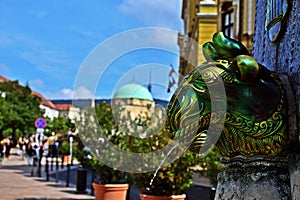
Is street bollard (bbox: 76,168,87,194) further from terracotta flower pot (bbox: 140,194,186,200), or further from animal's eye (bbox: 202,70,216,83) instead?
animal's eye (bbox: 202,70,216,83)

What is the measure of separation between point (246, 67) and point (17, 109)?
179 ft

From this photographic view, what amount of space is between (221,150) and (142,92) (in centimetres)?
3510

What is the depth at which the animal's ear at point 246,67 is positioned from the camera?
1.54 m

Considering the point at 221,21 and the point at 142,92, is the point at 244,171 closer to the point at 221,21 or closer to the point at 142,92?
the point at 221,21

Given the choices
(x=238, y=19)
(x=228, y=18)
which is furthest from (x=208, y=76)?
(x=228, y=18)

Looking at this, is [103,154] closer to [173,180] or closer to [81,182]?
[173,180]

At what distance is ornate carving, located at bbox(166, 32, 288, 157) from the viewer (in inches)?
62.5

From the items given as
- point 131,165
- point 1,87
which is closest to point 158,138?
point 131,165

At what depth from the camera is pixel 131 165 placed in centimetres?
744

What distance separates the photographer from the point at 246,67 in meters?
1.55

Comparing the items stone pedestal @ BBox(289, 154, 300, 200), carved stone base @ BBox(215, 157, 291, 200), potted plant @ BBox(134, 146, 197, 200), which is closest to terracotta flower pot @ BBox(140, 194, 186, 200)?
potted plant @ BBox(134, 146, 197, 200)

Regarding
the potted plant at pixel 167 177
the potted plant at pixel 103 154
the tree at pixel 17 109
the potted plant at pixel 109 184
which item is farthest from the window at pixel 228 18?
the tree at pixel 17 109

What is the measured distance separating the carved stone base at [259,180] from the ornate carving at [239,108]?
4 centimetres

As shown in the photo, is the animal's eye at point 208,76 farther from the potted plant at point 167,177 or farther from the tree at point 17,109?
the tree at point 17,109
